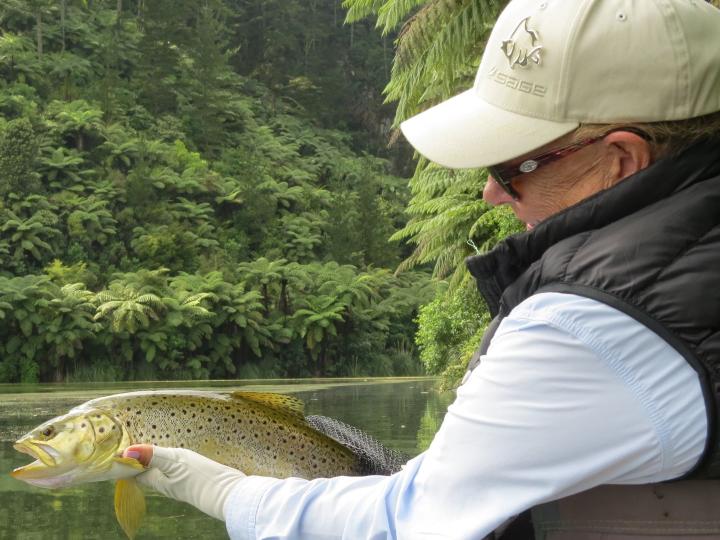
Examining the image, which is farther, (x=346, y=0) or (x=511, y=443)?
(x=346, y=0)

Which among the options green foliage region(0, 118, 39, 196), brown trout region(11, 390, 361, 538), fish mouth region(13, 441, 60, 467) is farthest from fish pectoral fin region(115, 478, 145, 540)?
green foliage region(0, 118, 39, 196)

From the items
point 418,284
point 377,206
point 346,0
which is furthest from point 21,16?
point 346,0

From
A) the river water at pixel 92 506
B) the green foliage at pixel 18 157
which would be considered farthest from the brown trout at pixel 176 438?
the green foliage at pixel 18 157

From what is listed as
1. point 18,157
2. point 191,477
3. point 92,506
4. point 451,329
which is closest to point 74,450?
point 191,477

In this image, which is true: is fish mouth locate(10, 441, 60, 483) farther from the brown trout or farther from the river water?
the river water

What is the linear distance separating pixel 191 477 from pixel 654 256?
85 cm

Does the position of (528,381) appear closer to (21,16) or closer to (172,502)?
(172,502)

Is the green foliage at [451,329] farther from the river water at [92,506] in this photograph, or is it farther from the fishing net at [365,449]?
the fishing net at [365,449]

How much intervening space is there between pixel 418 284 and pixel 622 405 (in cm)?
3513

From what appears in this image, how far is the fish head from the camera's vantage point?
80.8 inches

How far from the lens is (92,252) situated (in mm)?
34594

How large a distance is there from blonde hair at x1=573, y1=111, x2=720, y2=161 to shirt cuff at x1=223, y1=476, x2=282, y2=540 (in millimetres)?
656

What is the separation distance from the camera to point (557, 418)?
124 centimetres

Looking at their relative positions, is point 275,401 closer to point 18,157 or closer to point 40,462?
point 40,462
